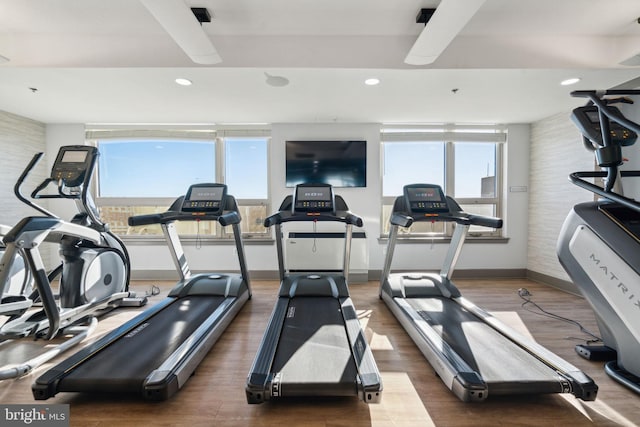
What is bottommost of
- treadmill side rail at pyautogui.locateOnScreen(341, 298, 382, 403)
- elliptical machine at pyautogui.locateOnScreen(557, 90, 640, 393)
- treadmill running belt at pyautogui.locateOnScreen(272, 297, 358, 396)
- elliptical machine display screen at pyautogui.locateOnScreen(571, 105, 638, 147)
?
treadmill running belt at pyautogui.locateOnScreen(272, 297, 358, 396)

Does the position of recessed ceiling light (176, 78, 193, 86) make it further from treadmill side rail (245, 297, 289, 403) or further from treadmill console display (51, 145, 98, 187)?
treadmill side rail (245, 297, 289, 403)

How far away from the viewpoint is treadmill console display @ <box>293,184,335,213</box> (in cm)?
273

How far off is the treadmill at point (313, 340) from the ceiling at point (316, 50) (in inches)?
49.1

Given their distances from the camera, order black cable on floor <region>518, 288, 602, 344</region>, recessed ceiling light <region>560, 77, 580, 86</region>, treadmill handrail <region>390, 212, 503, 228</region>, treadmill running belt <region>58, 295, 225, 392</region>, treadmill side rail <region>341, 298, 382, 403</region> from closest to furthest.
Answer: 1. treadmill side rail <region>341, 298, 382, 403</region>
2. treadmill running belt <region>58, 295, 225, 392</region>
3. black cable on floor <region>518, 288, 602, 344</region>
4. treadmill handrail <region>390, 212, 503, 228</region>
5. recessed ceiling light <region>560, 77, 580, 86</region>

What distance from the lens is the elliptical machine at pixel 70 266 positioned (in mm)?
1884

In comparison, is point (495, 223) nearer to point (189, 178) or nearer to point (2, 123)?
point (189, 178)

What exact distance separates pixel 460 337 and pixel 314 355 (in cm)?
112

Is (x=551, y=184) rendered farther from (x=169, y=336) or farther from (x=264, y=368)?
(x=169, y=336)

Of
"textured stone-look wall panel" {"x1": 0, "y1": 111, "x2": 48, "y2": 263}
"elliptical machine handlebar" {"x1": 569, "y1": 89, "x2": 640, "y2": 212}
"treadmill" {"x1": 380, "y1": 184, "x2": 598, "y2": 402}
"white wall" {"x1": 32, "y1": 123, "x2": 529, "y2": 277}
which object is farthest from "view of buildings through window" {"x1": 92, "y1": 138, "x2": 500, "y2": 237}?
"elliptical machine handlebar" {"x1": 569, "y1": 89, "x2": 640, "y2": 212}

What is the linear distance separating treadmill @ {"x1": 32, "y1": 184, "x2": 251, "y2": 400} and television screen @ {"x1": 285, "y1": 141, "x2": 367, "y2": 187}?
1449mm

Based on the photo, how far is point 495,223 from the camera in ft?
8.11

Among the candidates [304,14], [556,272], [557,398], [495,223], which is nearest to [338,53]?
[304,14]

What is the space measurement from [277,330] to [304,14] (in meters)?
2.47

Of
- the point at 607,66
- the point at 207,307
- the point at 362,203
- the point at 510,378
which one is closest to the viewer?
the point at 510,378
